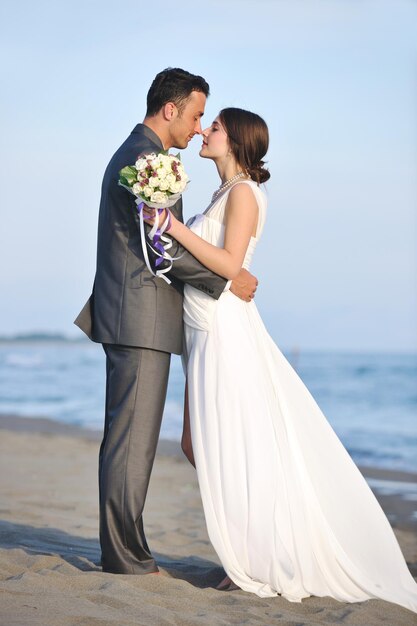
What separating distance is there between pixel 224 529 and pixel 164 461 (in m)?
6.83

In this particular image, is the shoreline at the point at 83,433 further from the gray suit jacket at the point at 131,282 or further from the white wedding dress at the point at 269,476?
the gray suit jacket at the point at 131,282

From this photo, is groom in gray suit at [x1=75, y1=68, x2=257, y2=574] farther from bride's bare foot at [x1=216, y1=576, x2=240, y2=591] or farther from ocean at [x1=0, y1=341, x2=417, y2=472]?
ocean at [x1=0, y1=341, x2=417, y2=472]

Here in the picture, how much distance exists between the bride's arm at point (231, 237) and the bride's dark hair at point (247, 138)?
0.69ft

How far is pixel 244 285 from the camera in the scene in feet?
14.9

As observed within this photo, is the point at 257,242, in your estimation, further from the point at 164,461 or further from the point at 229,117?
the point at 164,461

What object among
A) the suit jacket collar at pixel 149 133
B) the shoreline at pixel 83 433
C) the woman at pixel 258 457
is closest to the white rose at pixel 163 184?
the woman at pixel 258 457

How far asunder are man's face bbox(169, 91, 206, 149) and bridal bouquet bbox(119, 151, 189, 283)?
405 mm

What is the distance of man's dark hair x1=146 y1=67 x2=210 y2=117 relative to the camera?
4570mm

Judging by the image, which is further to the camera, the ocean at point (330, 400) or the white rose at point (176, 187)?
the ocean at point (330, 400)

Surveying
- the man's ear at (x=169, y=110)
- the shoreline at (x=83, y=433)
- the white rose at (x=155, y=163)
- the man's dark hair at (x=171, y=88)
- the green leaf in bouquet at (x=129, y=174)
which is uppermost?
the man's dark hair at (x=171, y=88)

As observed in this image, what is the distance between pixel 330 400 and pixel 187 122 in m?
24.0

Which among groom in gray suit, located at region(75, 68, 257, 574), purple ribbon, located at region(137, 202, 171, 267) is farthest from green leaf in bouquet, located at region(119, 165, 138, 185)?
groom in gray suit, located at region(75, 68, 257, 574)

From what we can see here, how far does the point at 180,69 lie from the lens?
183 inches

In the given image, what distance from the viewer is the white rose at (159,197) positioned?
4094mm
